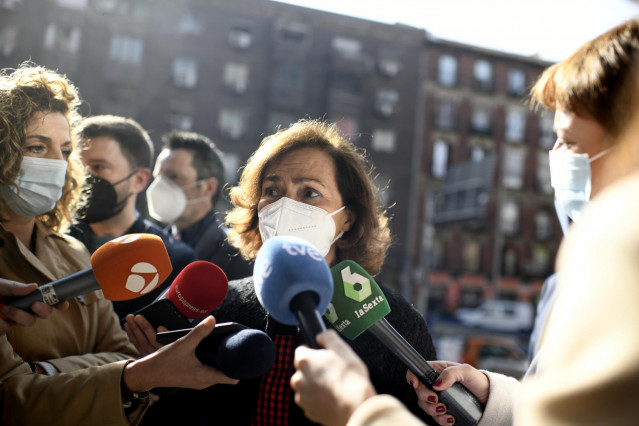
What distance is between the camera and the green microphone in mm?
1360

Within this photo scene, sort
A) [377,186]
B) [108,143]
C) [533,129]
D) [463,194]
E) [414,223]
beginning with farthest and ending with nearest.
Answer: [533,129] → [414,223] → [463,194] → [108,143] → [377,186]

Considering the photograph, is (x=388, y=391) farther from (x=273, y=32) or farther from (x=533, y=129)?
(x=533, y=129)

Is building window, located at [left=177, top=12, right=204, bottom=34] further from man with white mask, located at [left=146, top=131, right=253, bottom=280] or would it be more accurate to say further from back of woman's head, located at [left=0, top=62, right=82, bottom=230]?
back of woman's head, located at [left=0, top=62, right=82, bottom=230]

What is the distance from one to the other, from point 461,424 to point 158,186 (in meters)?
2.42

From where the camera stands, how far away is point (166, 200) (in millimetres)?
3363

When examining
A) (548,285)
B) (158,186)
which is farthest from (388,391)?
(158,186)

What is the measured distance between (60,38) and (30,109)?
543 inches

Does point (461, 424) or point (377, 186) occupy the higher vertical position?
point (377, 186)

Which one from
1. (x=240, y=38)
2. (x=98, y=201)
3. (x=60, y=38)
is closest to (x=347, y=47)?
(x=240, y=38)

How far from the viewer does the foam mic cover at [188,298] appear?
4.76 ft

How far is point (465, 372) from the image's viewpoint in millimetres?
1491

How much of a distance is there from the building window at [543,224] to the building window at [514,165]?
168 centimetres

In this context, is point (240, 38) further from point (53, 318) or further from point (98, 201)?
point (53, 318)

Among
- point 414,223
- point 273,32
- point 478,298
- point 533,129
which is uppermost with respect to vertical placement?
point 273,32
